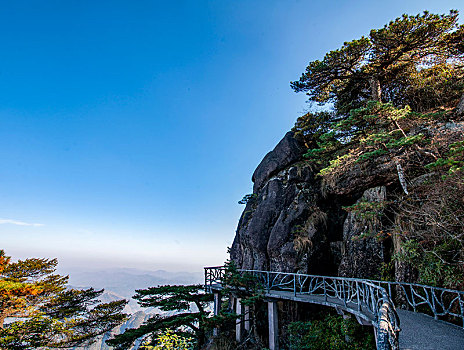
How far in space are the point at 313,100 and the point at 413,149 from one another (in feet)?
24.8

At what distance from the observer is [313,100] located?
16.3 m

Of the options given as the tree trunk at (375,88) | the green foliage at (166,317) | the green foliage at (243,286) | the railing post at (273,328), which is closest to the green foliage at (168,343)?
the green foliage at (166,317)

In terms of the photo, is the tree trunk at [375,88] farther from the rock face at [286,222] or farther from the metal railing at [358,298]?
the metal railing at [358,298]

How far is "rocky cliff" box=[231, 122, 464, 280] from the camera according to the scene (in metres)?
10.8

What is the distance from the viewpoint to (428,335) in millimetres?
5547

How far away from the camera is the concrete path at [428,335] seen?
16.0ft

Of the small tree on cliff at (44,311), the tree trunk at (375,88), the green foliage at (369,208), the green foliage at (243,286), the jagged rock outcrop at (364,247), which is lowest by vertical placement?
the small tree on cliff at (44,311)

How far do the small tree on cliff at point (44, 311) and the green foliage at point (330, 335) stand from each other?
15674 millimetres

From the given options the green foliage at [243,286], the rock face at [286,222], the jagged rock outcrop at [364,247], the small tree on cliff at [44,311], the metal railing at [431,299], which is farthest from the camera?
the small tree on cliff at [44,311]

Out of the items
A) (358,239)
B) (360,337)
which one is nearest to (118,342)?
(360,337)

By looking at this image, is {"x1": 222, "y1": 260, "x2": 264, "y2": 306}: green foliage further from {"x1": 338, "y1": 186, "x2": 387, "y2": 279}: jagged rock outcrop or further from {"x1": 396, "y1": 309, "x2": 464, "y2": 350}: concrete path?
{"x1": 396, "y1": 309, "x2": 464, "y2": 350}: concrete path

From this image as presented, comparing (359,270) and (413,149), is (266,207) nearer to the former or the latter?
(359,270)

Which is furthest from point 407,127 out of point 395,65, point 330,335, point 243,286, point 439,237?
point 243,286

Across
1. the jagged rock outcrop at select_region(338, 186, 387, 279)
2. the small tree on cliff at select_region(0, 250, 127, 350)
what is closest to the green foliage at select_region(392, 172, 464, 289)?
the jagged rock outcrop at select_region(338, 186, 387, 279)
